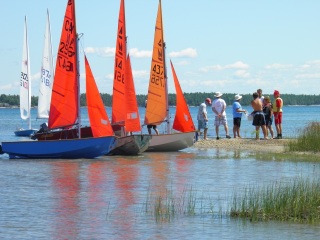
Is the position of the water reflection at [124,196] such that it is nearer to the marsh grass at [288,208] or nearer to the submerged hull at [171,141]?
the marsh grass at [288,208]

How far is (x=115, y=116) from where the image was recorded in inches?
1217

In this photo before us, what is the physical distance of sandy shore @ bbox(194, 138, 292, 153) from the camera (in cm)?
3153

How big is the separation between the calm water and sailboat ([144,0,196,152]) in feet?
1.83

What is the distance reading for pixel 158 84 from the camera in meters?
31.8

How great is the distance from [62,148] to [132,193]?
837cm

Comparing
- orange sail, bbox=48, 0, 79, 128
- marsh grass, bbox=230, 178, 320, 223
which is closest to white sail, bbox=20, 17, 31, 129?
orange sail, bbox=48, 0, 79, 128

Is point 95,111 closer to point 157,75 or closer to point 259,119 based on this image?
point 157,75

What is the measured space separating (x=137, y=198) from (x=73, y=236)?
15.4ft

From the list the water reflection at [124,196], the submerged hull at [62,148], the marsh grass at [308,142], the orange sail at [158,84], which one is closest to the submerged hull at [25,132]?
the orange sail at [158,84]

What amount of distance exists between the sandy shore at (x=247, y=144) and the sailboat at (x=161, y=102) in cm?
180

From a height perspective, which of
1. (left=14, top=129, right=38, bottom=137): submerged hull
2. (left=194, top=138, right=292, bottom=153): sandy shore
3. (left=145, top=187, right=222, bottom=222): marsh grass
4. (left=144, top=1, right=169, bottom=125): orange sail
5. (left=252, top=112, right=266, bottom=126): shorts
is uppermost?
(left=144, top=1, right=169, bottom=125): orange sail

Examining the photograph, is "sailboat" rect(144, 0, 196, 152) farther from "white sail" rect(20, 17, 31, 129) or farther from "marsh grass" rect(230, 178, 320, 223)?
"white sail" rect(20, 17, 31, 129)

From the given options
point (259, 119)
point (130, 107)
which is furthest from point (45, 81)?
point (130, 107)

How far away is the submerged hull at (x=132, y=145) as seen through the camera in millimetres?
29562
